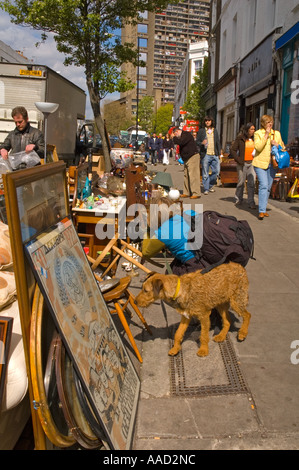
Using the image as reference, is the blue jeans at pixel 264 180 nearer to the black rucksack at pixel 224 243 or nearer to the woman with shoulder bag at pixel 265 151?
the woman with shoulder bag at pixel 265 151

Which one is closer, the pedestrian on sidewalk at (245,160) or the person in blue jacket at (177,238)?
the person in blue jacket at (177,238)

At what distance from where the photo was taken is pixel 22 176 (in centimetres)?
210

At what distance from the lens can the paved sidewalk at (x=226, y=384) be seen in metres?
2.69

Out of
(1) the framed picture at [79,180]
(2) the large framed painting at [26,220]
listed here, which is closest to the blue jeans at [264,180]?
(1) the framed picture at [79,180]

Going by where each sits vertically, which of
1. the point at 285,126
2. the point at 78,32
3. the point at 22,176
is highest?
the point at 78,32

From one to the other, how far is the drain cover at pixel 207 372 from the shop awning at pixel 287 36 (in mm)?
12465

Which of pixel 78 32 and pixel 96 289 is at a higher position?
pixel 78 32

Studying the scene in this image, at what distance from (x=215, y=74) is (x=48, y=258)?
107ft

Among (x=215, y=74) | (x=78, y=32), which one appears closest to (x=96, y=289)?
(x=78, y=32)

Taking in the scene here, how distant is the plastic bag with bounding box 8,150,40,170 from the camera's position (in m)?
5.98

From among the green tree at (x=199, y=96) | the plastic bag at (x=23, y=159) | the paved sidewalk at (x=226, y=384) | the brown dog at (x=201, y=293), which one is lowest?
the paved sidewalk at (x=226, y=384)

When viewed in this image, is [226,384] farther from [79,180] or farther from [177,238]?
[79,180]
